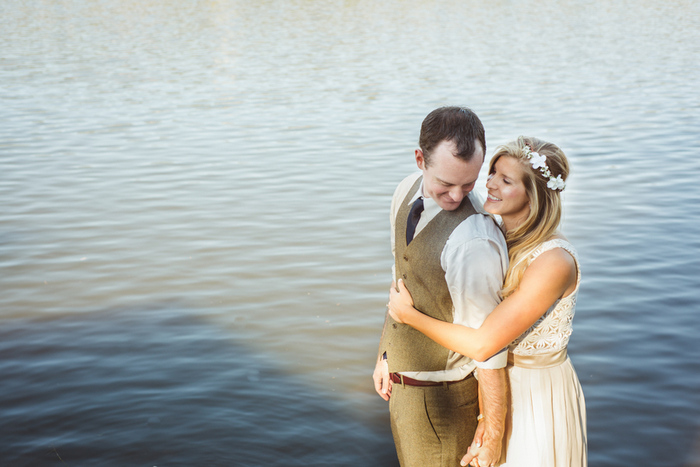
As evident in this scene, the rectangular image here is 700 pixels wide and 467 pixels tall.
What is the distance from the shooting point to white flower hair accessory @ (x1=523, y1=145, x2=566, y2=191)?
9.06 ft

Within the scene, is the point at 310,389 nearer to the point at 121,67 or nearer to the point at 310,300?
the point at 310,300

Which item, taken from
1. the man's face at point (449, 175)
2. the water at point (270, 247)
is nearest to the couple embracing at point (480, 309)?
the man's face at point (449, 175)

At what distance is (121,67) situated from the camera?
21312 mm

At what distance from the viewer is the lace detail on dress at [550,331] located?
289cm

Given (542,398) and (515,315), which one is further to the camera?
(542,398)

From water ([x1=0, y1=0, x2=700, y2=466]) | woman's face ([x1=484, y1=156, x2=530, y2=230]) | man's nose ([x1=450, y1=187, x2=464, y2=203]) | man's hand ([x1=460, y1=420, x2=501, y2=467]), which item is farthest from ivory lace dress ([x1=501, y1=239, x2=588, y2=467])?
water ([x1=0, y1=0, x2=700, y2=466])

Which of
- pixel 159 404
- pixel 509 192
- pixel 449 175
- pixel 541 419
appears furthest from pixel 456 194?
pixel 159 404

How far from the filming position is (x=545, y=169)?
277 centimetres

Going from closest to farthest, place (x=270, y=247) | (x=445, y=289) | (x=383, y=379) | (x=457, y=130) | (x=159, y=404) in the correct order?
(x=457, y=130), (x=445, y=289), (x=383, y=379), (x=159, y=404), (x=270, y=247)

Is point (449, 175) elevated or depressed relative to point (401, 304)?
elevated

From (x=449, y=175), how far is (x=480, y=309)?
20.1 inches

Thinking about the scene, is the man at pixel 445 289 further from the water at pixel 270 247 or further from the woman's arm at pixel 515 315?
→ the water at pixel 270 247

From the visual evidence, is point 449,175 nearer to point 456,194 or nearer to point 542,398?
point 456,194

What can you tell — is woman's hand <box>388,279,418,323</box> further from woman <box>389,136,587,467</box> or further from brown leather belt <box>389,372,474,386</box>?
brown leather belt <box>389,372,474,386</box>
